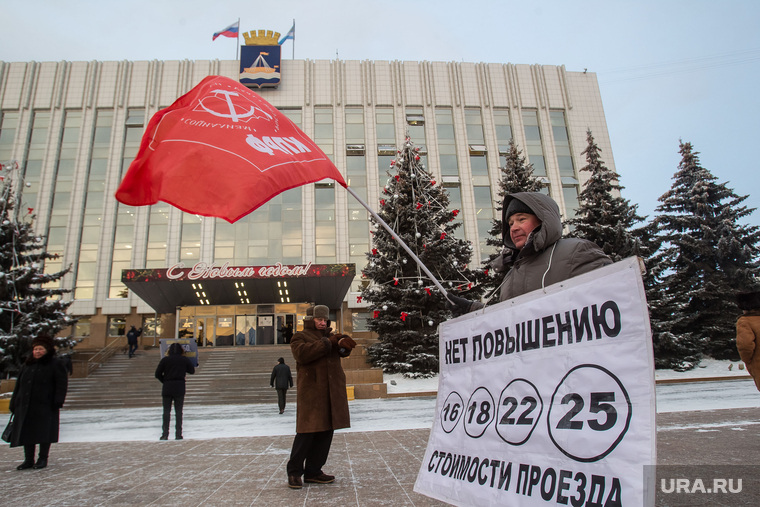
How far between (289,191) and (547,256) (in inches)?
1405

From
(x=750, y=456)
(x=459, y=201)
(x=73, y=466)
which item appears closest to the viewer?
(x=750, y=456)

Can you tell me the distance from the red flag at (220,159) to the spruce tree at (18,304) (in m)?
17.8

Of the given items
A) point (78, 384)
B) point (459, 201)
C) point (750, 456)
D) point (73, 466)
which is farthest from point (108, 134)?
point (750, 456)

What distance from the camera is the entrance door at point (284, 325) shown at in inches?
1209

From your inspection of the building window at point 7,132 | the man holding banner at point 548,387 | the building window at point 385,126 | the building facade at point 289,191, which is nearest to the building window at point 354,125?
the building facade at point 289,191

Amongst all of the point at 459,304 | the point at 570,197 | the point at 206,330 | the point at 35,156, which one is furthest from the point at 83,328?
the point at 570,197

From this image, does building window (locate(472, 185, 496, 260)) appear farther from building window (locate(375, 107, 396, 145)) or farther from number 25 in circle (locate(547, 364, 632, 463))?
number 25 in circle (locate(547, 364, 632, 463))

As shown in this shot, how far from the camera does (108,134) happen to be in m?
38.2

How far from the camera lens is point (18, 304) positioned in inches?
724

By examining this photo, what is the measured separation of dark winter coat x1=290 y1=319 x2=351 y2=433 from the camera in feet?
14.0

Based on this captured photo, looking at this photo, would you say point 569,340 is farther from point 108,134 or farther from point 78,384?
point 108,134

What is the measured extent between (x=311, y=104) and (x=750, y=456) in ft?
130

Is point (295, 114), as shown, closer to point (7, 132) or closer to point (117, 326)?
point (117, 326)

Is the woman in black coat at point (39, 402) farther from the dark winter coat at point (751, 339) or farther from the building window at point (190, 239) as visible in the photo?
the building window at point (190, 239)
